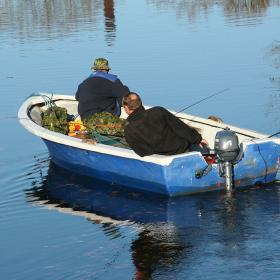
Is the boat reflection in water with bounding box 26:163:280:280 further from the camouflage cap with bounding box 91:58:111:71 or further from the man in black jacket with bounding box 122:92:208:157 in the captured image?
the camouflage cap with bounding box 91:58:111:71

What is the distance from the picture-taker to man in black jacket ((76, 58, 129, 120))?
14.3 meters

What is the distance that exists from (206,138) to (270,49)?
11150 millimetres

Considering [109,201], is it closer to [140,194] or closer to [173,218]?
[140,194]

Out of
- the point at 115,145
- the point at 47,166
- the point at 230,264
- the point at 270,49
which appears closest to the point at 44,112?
the point at 47,166

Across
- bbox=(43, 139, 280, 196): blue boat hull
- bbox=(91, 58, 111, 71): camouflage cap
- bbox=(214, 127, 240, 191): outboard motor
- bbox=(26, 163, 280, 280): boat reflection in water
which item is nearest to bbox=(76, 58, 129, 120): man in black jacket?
bbox=(91, 58, 111, 71): camouflage cap

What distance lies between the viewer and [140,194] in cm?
1248

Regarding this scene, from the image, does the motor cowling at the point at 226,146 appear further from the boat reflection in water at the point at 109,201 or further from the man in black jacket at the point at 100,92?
the man in black jacket at the point at 100,92

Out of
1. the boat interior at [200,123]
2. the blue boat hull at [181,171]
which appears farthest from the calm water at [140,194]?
the boat interior at [200,123]

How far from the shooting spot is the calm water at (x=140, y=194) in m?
9.72

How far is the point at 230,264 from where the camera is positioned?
366 inches

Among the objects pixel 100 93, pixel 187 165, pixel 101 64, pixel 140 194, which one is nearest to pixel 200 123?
pixel 100 93

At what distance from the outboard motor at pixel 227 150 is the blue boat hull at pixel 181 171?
0.56ft

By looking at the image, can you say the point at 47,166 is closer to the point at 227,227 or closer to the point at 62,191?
the point at 62,191

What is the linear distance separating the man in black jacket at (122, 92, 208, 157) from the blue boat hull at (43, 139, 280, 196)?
8.1 inches
